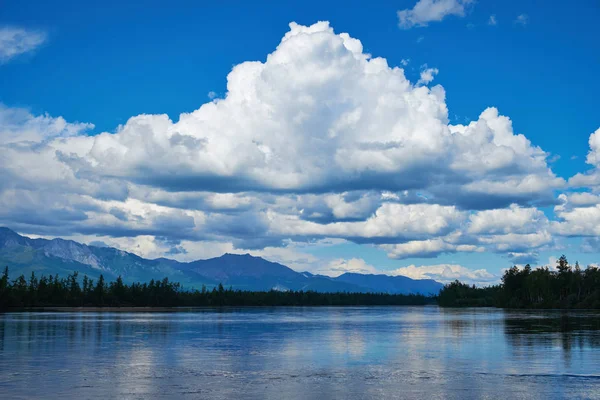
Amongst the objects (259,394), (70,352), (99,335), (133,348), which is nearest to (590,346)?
(259,394)

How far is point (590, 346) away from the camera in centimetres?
5912

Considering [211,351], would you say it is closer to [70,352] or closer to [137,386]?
[70,352]

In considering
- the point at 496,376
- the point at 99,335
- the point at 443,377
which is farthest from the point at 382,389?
the point at 99,335

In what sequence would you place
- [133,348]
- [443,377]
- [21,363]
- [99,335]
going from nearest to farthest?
[443,377] → [21,363] → [133,348] → [99,335]

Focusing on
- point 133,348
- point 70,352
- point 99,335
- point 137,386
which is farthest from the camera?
point 99,335

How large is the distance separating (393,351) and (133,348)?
80.1ft

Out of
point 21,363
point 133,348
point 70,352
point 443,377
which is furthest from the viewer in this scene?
point 133,348

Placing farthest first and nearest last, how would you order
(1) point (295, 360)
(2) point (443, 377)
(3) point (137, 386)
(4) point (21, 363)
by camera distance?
(1) point (295, 360) → (4) point (21, 363) → (2) point (443, 377) → (3) point (137, 386)

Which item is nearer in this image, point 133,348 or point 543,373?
point 543,373

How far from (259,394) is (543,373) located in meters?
19.4

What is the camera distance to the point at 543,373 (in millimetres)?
40938

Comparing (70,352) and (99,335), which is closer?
(70,352)

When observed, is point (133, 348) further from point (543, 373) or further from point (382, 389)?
point (543, 373)

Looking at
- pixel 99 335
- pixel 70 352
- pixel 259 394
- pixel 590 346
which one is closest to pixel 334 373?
pixel 259 394
